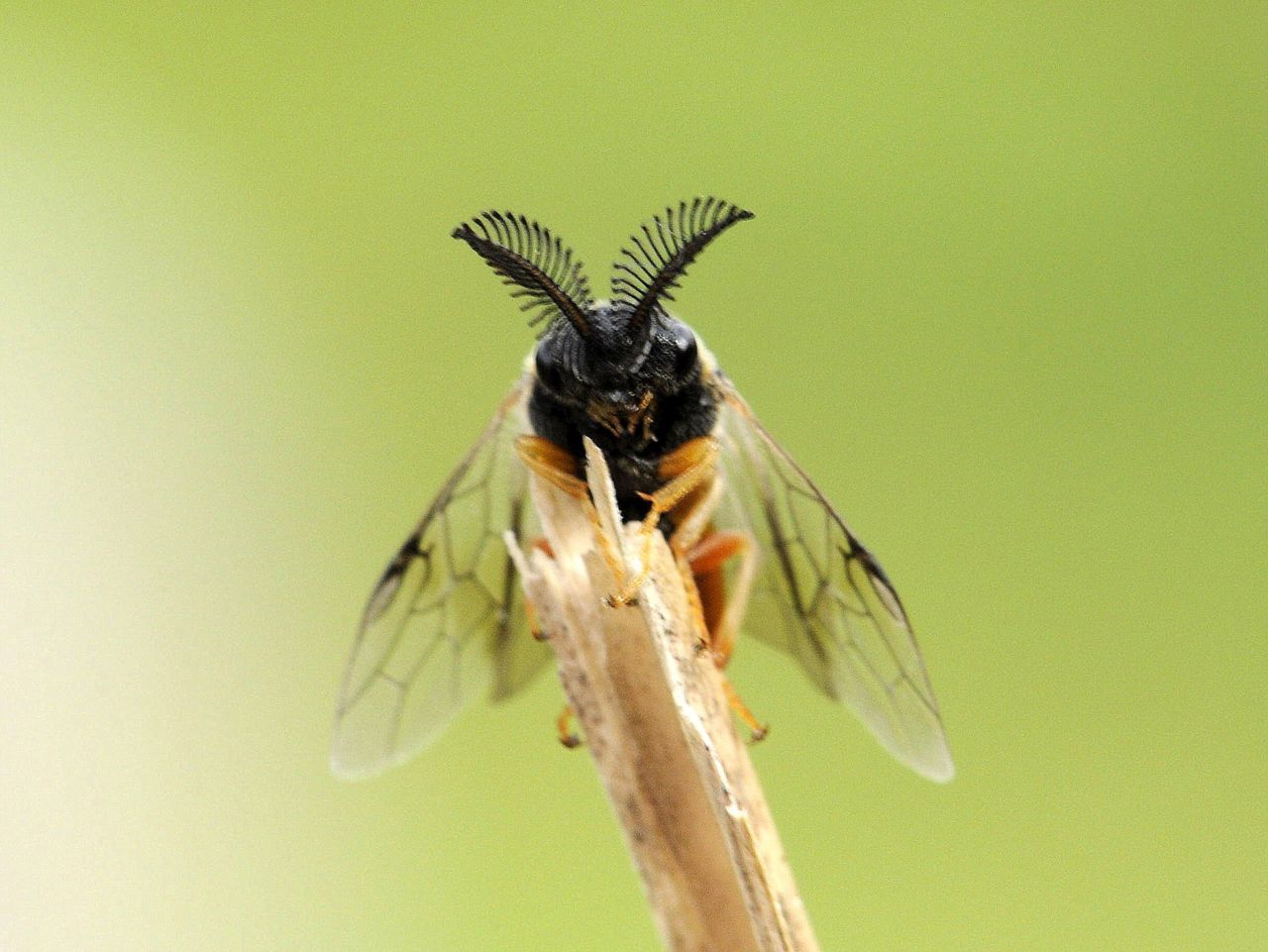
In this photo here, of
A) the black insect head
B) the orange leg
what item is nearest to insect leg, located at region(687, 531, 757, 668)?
the orange leg

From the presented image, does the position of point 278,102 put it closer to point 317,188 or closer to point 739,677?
point 317,188

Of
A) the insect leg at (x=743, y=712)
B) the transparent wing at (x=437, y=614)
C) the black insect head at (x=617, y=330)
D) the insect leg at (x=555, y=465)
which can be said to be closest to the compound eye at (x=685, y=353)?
the black insect head at (x=617, y=330)

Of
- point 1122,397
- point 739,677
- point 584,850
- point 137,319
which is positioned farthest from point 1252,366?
point 137,319

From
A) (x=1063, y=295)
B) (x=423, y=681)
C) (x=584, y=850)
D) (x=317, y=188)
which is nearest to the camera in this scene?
(x=423, y=681)

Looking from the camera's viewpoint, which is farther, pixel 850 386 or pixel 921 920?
pixel 850 386

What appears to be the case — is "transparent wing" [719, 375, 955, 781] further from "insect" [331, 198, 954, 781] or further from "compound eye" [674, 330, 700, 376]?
"compound eye" [674, 330, 700, 376]

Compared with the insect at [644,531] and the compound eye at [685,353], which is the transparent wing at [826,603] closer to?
the insect at [644,531]
